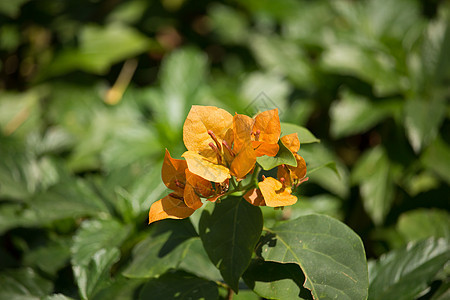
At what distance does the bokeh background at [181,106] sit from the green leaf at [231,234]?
7.7 inches

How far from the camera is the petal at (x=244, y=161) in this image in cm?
66

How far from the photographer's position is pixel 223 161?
730mm

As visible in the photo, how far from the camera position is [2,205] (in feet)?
4.42

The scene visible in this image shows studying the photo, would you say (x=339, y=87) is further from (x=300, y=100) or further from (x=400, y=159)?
(x=400, y=159)

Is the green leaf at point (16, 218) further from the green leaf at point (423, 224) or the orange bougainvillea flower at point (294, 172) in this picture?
the green leaf at point (423, 224)

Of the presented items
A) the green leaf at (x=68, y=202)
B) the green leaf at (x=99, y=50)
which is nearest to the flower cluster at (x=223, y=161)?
the green leaf at (x=68, y=202)

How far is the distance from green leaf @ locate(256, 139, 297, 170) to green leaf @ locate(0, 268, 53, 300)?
2.55ft

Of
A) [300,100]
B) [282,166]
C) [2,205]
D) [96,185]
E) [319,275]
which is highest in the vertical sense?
[282,166]

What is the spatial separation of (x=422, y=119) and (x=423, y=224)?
1.24 ft

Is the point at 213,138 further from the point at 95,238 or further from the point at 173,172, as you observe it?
the point at 95,238

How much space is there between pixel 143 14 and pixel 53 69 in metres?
0.58

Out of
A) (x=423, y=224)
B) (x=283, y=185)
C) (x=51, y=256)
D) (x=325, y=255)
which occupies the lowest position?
(x=51, y=256)

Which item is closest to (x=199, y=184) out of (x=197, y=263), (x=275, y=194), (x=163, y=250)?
(x=275, y=194)

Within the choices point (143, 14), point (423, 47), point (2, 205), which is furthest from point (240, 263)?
point (143, 14)
